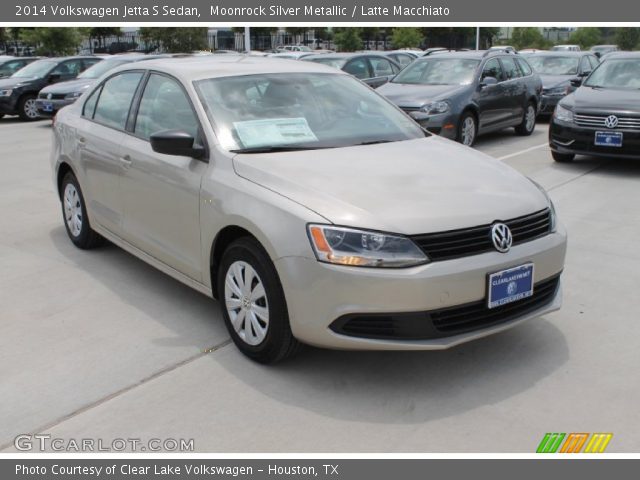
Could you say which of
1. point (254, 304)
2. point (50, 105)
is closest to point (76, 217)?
point (254, 304)

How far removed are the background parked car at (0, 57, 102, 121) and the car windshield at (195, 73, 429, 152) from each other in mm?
12583

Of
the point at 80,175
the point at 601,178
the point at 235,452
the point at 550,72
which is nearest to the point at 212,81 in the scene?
the point at 80,175

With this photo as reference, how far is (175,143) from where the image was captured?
4.07m

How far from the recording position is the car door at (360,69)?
14891 millimetres

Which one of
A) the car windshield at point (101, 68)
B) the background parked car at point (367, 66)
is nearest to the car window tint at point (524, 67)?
the background parked car at point (367, 66)

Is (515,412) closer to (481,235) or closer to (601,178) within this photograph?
(481,235)

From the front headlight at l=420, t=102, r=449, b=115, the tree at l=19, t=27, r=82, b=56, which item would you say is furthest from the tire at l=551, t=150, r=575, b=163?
the tree at l=19, t=27, r=82, b=56

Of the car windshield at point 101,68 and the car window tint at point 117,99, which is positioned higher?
the car window tint at point 117,99

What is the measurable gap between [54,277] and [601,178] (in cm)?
640

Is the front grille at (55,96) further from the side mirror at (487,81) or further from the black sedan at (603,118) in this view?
the black sedan at (603,118)

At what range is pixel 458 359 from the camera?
394cm

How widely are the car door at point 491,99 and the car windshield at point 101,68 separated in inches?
321

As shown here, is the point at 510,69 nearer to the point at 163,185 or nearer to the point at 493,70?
the point at 493,70

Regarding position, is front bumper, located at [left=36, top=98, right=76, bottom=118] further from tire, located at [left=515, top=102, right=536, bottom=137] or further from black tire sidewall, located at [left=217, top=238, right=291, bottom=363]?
black tire sidewall, located at [left=217, top=238, right=291, bottom=363]
